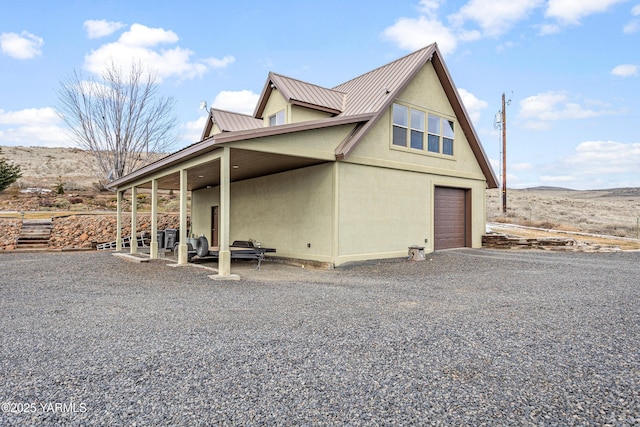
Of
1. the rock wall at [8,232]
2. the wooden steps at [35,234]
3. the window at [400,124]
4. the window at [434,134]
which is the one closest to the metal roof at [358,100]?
the window at [400,124]

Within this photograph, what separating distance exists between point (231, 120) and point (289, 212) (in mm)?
5462

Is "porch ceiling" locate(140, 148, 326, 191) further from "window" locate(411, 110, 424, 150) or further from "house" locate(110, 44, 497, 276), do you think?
"window" locate(411, 110, 424, 150)

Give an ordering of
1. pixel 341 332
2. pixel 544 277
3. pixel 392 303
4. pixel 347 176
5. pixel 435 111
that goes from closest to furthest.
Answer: pixel 341 332 → pixel 392 303 → pixel 544 277 → pixel 347 176 → pixel 435 111

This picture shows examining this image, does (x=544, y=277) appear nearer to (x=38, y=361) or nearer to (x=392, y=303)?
(x=392, y=303)

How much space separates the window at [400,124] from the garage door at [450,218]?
8.38 feet

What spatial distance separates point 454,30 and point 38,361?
15.1m

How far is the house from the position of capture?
34.5 feet

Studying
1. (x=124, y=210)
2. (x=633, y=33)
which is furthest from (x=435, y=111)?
(x=124, y=210)

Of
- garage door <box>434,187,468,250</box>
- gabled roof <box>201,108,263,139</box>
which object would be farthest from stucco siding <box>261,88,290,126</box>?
garage door <box>434,187,468,250</box>

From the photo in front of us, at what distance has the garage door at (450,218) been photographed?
14229 millimetres

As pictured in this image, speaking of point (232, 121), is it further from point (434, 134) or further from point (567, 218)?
point (567, 218)

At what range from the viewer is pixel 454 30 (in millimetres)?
13984

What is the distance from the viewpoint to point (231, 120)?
15.7 metres

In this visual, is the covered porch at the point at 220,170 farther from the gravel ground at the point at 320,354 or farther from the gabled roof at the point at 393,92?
the gabled roof at the point at 393,92
